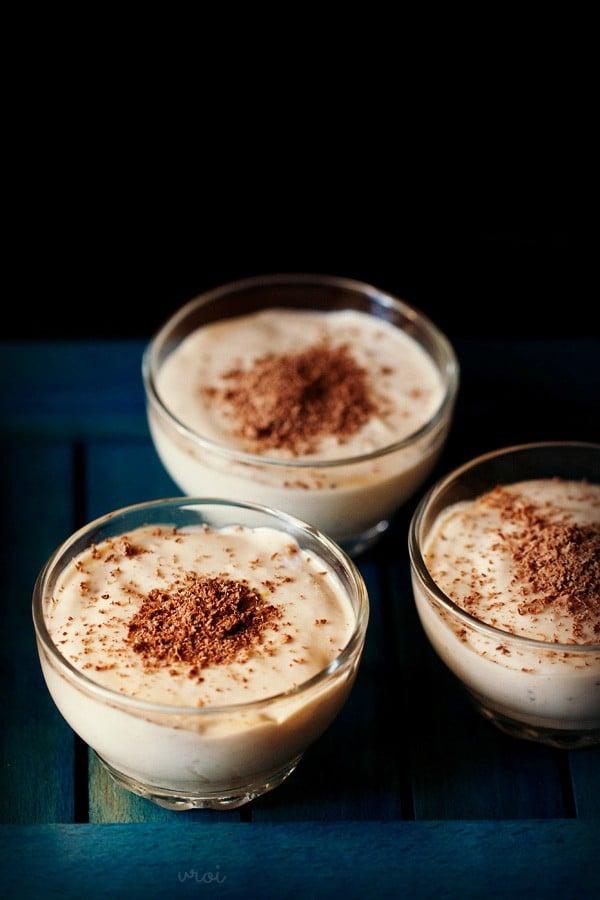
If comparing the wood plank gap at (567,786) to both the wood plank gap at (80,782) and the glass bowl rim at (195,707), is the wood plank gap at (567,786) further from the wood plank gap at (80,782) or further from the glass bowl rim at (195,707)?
the wood plank gap at (80,782)

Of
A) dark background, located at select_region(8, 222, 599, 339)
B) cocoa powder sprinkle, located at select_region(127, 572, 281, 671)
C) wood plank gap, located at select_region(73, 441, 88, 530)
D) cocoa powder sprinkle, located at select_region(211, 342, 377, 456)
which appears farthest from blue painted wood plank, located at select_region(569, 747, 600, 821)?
dark background, located at select_region(8, 222, 599, 339)

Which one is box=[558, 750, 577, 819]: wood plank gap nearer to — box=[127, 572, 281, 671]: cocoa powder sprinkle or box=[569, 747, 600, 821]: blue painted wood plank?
box=[569, 747, 600, 821]: blue painted wood plank

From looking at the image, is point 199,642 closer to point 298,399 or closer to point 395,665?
point 395,665

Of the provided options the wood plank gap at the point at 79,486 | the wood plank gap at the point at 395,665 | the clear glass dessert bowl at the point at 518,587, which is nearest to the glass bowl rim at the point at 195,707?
the clear glass dessert bowl at the point at 518,587

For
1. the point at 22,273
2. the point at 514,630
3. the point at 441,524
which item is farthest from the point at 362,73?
the point at 514,630

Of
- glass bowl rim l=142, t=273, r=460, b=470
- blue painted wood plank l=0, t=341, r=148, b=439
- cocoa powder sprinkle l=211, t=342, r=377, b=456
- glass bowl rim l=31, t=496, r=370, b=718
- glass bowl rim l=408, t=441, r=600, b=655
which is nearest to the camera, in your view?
glass bowl rim l=31, t=496, r=370, b=718

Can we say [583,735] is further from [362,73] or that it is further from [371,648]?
[362,73]
